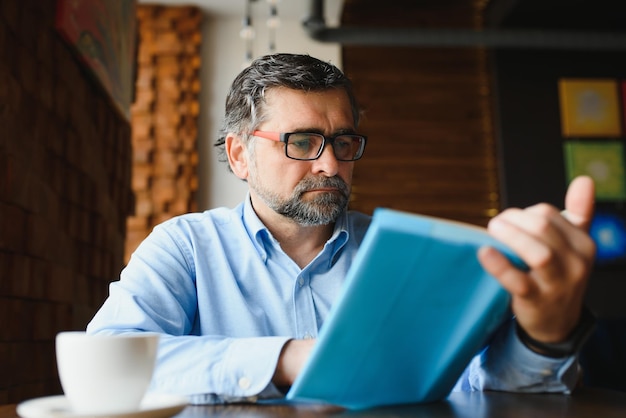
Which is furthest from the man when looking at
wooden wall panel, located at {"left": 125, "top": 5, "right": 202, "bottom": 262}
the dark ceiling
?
the dark ceiling

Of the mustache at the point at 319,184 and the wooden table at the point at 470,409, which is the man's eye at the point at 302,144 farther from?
the wooden table at the point at 470,409

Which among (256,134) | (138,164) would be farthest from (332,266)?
(138,164)

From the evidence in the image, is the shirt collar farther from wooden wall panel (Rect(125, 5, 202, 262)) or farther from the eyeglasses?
wooden wall panel (Rect(125, 5, 202, 262))

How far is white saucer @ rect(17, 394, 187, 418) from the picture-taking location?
64 cm

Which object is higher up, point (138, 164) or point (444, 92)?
point (444, 92)

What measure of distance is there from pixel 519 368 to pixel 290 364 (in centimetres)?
36

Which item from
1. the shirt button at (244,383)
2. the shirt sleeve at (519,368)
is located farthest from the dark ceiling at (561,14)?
the shirt button at (244,383)

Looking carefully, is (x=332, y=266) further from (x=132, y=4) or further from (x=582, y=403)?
(x=132, y=4)

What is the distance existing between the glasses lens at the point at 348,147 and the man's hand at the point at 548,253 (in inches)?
30.7

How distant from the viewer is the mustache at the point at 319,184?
1.46 meters

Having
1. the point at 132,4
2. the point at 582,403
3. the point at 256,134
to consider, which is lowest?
the point at 582,403

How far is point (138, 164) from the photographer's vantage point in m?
4.79

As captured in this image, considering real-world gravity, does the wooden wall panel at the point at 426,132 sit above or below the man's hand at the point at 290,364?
above

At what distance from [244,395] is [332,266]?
651mm
